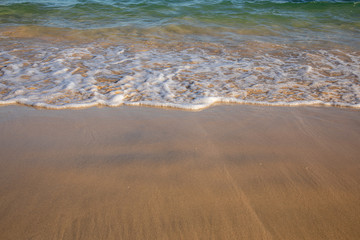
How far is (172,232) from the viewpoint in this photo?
4.27 feet

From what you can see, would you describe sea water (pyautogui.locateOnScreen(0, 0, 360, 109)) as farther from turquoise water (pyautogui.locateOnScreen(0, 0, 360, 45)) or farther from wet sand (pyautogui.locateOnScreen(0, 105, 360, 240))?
wet sand (pyautogui.locateOnScreen(0, 105, 360, 240))

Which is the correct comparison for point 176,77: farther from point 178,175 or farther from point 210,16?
point 210,16

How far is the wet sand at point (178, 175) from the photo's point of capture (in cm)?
133

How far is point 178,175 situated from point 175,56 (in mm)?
3027

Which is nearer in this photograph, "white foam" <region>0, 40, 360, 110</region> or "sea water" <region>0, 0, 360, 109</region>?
"white foam" <region>0, 40, 360, 110</region>

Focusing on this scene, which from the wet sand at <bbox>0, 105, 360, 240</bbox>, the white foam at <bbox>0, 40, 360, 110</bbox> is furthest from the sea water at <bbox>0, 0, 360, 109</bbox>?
the wet sand at <bbox>0, 105, 360, 240</bbox>

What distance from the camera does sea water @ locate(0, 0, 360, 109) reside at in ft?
9.54

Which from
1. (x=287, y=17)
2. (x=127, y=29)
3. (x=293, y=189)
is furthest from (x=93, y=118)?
(x=287, y=17)

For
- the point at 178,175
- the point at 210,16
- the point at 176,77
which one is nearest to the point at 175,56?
the point at 176,77

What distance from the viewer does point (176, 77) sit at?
3.44 meters

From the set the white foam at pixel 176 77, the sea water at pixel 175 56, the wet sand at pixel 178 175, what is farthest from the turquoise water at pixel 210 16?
the wet sand at pixel 178 175

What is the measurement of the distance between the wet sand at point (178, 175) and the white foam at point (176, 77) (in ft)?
0.99

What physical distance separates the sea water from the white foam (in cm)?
1

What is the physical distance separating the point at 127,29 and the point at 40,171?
5.23m
